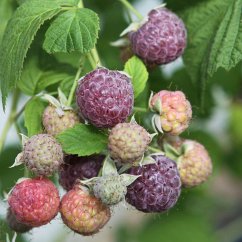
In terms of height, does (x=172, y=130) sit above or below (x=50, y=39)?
below

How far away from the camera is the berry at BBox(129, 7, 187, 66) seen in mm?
1954

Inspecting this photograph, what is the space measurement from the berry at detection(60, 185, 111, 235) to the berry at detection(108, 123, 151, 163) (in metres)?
0.16

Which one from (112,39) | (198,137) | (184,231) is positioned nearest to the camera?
(112,39)

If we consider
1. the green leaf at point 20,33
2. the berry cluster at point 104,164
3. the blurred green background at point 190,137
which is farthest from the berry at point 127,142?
the blurred green background at point 190,137

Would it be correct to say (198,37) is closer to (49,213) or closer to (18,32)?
(18,32)

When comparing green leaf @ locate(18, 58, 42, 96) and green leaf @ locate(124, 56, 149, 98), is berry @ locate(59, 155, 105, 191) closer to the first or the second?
green leaf @ locate(124, 56, 149, 98)

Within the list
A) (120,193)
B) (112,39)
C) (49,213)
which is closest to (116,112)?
(120,193)

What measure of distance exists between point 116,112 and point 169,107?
7.0 inches

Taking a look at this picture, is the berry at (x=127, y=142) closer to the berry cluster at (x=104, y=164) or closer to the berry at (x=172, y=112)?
the berry cluster at (x=104, y=164)

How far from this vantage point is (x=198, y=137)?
3.19 m

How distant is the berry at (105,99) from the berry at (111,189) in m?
0.14

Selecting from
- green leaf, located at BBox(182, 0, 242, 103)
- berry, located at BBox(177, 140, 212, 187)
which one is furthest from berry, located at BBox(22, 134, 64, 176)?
green leaf, located at BBox(182, 0, 242, 103)

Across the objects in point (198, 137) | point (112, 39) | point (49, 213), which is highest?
point (49, 213)

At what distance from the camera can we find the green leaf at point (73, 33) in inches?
71.0
